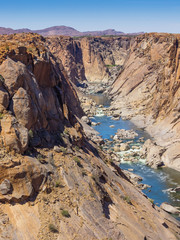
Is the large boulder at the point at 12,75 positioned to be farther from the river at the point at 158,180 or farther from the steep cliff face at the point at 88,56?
the steep cliff face at the point at 88,56

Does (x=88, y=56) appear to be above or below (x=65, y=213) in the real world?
below

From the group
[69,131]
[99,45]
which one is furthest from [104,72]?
[69,131]

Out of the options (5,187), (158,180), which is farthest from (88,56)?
(5,187)

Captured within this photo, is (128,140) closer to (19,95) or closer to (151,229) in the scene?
(151,229)

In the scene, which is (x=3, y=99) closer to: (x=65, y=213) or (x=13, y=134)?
(x=13, y=134)

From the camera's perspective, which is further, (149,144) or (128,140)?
(128,140)
